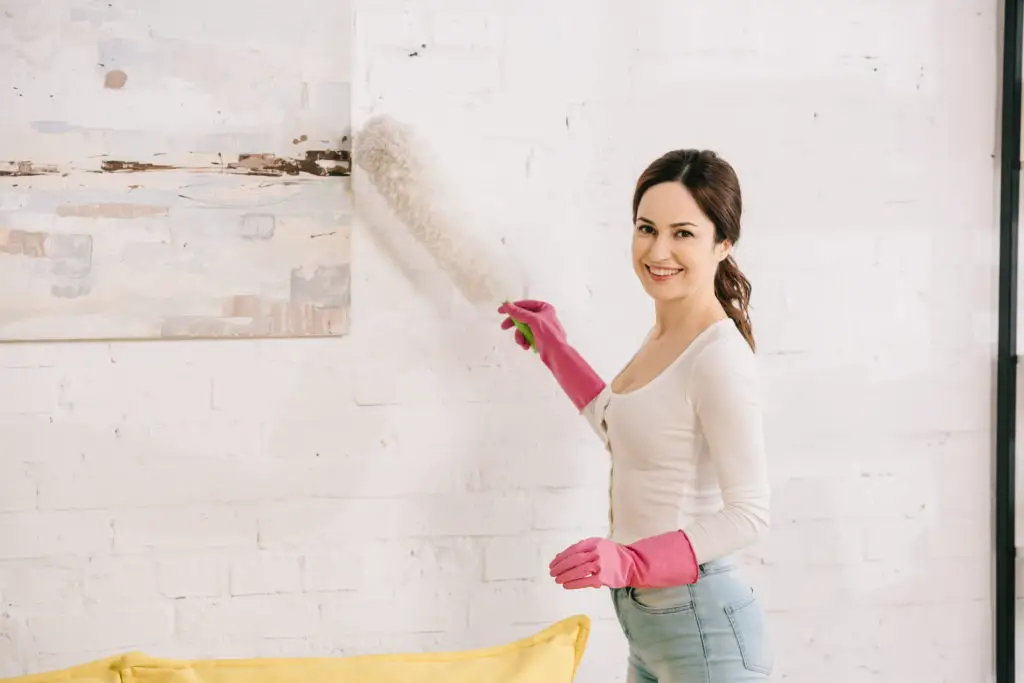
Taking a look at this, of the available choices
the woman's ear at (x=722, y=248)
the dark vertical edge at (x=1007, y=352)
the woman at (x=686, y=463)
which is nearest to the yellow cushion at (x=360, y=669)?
the woman at (x=686, y=463)

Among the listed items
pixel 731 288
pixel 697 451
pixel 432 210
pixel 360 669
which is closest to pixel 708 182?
pixel 731 288

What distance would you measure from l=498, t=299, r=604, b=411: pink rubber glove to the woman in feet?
0.35

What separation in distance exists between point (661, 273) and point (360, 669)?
29.2 inches

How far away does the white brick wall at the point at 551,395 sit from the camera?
5.88 feet

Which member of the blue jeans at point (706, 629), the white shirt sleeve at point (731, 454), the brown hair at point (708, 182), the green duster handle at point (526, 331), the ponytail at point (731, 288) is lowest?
the blue jeans at point (706, 629)

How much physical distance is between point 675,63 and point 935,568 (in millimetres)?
1136

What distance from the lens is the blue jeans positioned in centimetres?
148

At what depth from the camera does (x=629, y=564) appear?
1408 millimetres

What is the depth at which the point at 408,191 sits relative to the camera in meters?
1.83

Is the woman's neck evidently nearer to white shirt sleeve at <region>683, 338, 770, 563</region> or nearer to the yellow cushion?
white shirt sleeve at <region>683, 338, 770, 563</region>

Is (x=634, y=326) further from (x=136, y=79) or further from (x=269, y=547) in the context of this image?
(x=136, y=79)

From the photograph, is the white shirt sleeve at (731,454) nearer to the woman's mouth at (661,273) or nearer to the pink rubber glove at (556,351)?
the woman's mouth at (661,273)

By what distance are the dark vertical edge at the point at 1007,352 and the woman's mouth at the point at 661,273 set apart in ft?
2.97

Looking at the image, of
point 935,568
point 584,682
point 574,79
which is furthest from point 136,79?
point 935,568
